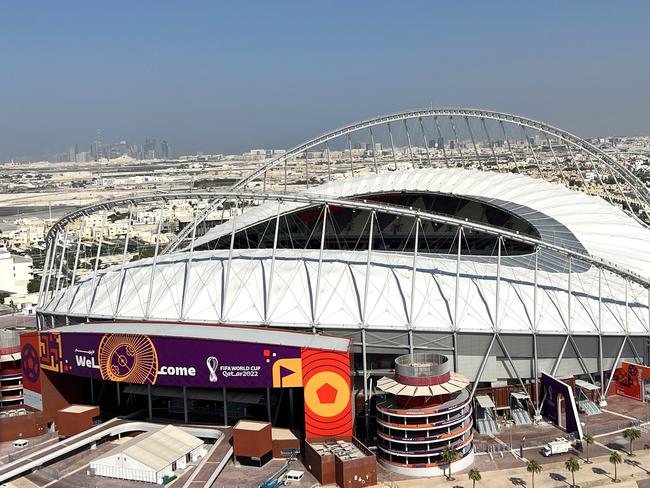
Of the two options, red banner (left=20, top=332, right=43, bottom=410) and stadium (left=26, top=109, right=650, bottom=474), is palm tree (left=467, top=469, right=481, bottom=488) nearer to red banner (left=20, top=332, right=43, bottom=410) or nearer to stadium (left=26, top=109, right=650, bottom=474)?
stadium (left=26, top=109, right=650, bottom=474)

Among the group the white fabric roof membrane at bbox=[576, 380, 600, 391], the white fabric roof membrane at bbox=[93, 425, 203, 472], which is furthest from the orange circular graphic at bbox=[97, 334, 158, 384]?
the white fabric roof membrane at bbox=[576, 380, 600, 391]

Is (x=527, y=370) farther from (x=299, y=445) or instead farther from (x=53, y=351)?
(x=53, y=351)

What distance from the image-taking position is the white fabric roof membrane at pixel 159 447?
4466 centimetres

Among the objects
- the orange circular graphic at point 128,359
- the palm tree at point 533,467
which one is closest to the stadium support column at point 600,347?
the palm tree at point 533,467

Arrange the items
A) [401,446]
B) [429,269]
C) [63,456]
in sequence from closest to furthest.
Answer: [401,446]
[63,456]
[429,269]

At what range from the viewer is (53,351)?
5312 cm

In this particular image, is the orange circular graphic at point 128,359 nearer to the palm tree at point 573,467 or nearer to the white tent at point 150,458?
the white tent at point 150,458

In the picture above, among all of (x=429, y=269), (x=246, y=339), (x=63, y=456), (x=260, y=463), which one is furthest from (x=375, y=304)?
(x=63, y=456)

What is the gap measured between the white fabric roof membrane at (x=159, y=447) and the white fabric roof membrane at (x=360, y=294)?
341 inches

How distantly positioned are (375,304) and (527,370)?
487 inches

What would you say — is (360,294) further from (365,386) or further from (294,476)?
(294,476)

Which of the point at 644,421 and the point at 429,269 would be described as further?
the point at 429,269

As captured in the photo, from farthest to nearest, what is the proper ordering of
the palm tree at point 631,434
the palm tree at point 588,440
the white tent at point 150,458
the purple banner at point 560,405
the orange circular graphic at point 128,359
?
1. the orange circular graphic at point 128,359
2. the purple banner at point 560,405
3. the palm tree at point 588,440
4. the palm tree at point 631,434
5. the white tent at point 150,458

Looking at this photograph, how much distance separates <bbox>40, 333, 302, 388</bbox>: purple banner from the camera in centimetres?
4651
